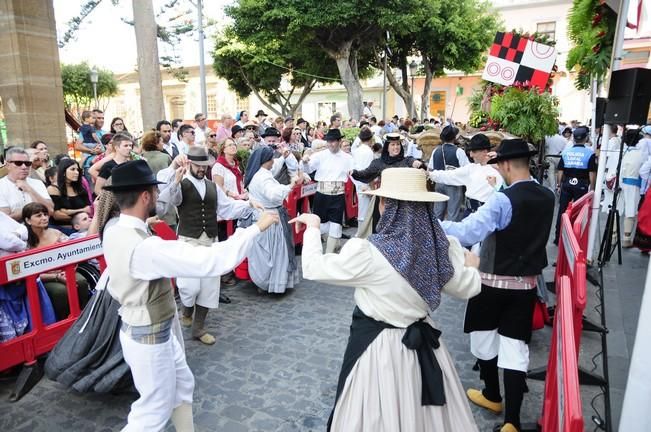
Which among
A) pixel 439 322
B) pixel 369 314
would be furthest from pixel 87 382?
Answer: pixel 439 322

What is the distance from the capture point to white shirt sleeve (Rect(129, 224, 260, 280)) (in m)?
2.50

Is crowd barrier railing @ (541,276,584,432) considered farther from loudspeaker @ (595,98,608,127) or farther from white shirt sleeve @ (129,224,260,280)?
loudspeaker @ (595,98,608,127)

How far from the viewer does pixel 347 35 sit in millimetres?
21297

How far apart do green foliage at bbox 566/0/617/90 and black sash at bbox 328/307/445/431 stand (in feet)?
19.6

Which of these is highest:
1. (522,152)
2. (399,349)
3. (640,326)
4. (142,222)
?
(522,152)

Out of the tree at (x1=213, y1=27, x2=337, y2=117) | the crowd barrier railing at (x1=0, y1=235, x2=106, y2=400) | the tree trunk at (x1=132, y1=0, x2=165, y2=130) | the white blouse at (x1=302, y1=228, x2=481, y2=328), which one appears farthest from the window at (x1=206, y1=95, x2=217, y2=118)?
the white blouse at (x1=302, y1=228, x2=481, y2=328)

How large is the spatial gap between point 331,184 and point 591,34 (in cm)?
423

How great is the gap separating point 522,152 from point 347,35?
19.5 m

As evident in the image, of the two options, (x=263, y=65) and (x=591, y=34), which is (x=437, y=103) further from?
(x=591, y=34)

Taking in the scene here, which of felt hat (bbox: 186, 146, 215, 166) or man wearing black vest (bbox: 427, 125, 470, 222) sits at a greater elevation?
felt hat (bbox: 186, 146, 215, 166)

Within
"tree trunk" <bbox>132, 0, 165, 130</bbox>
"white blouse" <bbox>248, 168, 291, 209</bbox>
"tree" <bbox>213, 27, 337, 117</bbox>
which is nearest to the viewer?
"white blouse" <bbox>248, 168, 291, 209</bbox>

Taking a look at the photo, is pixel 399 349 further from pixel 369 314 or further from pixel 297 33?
pixel 297 33

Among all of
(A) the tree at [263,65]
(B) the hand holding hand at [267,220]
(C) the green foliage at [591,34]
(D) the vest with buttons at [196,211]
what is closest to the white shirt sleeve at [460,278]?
Answer: (B) the hand holding hand at [267,220]

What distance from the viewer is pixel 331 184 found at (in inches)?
295
